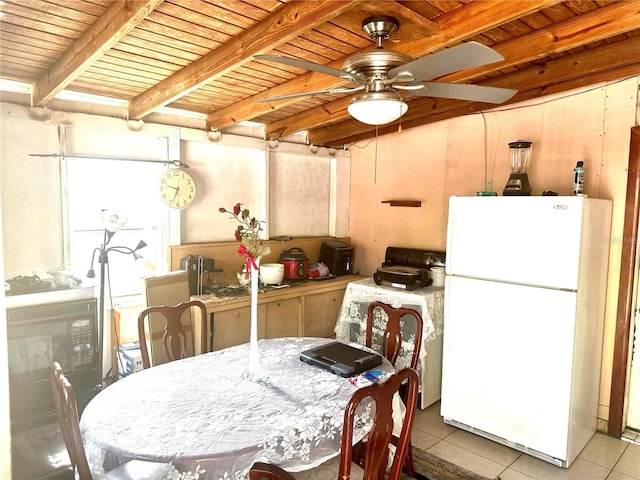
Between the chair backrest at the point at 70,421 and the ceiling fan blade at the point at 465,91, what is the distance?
1.72 m

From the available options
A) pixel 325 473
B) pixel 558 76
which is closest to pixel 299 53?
pixel 558 76

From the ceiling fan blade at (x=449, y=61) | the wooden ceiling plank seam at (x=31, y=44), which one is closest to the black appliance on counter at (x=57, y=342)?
the wooden ceiling plank seam at (x=31, y=44)

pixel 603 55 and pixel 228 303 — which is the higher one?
pixel 603 55

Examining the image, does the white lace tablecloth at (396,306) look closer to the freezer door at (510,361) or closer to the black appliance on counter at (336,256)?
the freezer door at (510,361)

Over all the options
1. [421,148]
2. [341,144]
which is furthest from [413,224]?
[341,144]

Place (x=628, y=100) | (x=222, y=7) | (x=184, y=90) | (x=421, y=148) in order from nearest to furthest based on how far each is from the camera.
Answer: (x=222, y=7) < (x=184, y=90) < (x=628, y=100) < (x=421, y=148)

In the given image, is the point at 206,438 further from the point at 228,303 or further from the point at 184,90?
the point at 184,90

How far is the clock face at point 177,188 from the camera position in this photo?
343 centimetres

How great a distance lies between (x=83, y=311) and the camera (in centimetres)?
279

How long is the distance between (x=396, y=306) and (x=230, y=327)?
1.34 m

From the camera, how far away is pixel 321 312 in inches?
163

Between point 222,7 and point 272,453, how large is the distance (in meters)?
1.90

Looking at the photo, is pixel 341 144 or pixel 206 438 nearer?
pixel 206 438

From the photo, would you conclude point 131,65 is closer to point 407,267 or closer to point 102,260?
point 102,260
